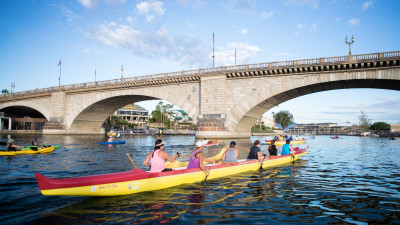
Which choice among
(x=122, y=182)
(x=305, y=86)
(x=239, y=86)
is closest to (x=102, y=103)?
(x=239, y=86)

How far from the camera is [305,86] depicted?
3141 cm

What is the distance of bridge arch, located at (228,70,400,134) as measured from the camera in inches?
1094

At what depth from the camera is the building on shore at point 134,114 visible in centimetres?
11106

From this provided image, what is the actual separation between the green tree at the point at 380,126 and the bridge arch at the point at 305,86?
97.1 m

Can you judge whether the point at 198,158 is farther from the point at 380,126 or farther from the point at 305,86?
the point at 380,126

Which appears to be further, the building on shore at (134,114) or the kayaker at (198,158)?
→ the building on shore at (134,114)

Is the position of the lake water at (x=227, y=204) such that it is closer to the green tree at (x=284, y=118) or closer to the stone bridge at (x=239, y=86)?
the stone bridge at (x=239, y=86)

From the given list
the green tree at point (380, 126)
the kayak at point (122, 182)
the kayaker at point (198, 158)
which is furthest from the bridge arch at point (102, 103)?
the green tree at point (380, 126)

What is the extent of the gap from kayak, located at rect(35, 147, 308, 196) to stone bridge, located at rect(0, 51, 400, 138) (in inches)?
947

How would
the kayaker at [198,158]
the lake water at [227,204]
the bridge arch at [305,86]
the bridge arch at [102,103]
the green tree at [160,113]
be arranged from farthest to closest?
the green tree at [160,113], the bridge arch at [102,103], the bridge arch at [305,86], the kayaker at [198,158], the lake water at [227,204]

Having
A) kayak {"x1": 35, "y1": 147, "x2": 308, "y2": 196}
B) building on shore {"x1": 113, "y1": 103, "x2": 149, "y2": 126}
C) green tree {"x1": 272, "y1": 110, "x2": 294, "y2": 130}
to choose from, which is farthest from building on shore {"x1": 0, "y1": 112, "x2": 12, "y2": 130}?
green tree {"x1": 272, "y1": 110, "x2": 294, "y2": 130}

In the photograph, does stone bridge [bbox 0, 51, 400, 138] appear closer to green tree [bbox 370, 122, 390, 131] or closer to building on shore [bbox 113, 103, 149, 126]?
building on shore [bbox 113, 103, 149, 126]

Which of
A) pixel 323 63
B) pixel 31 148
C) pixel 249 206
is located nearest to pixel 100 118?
pixel 31 148

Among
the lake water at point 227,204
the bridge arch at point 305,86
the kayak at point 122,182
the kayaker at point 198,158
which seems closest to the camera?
the lake water at point 227,204
